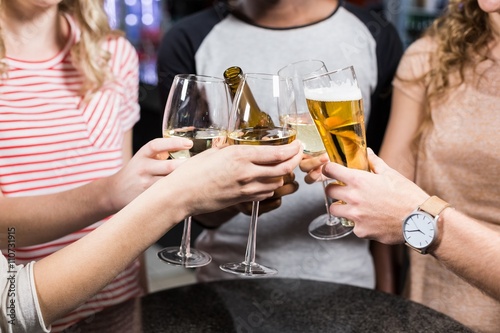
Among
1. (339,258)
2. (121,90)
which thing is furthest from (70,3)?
(339,258)

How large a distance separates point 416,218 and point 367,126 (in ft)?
2.35

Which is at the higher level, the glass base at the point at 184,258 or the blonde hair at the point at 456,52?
the blonde hair at the point at 456,52

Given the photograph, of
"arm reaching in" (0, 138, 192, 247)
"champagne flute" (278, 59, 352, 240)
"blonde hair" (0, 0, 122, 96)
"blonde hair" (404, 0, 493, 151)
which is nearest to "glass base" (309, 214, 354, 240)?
"champagne flute" (278, 59, 352, 240)

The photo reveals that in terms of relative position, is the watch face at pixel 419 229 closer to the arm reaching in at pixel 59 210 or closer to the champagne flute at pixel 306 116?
the champagne flute at pixel 306 116

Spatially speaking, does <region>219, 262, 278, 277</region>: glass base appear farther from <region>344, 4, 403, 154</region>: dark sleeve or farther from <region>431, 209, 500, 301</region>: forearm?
<region>344, 4, 403, 154</region>: dark sleeve

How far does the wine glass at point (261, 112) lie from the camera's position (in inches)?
50.9

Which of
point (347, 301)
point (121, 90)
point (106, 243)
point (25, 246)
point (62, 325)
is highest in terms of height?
point (121, 90)

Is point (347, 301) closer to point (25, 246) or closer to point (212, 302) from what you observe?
point (212, 302)

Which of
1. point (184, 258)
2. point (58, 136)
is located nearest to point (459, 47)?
point (184, 258)

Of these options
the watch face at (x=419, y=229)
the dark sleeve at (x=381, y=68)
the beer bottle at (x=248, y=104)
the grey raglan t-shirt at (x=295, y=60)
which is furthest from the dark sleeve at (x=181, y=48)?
the watch face at (x=419, y=229)

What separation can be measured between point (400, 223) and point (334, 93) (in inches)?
12.0

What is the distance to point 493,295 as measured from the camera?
1312 mm

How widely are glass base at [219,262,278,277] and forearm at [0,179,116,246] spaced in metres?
0.35

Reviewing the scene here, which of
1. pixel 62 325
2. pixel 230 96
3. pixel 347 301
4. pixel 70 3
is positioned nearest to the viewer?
pixel 230 96
